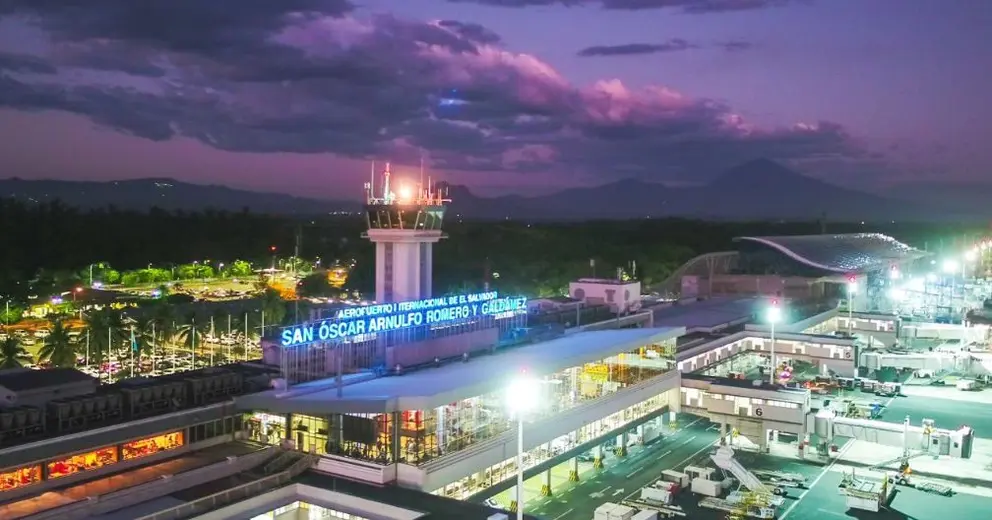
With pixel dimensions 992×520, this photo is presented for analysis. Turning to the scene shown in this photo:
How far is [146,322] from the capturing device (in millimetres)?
88188

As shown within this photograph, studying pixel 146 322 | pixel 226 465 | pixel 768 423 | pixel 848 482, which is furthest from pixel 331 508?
pixel 146 322

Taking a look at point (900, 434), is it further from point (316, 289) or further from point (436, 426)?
point (316, 289)

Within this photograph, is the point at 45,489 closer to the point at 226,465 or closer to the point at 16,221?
the point at 226,465

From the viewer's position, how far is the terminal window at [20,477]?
104 ft

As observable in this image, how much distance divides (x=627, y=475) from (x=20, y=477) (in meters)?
32.9

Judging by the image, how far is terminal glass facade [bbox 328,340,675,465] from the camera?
37.8m

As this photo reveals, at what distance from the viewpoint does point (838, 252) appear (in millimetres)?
147625

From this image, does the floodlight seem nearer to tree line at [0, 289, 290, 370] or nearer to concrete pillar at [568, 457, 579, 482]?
concrete pillar at [568, 457, 579, 482]

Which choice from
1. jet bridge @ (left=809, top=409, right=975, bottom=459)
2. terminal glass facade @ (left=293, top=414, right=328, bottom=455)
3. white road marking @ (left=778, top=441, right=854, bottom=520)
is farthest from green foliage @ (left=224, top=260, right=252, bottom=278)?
terminal glass facade @ (left=293, top=414, right=328, bottom=455)

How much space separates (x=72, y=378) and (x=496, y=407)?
68.3 ft

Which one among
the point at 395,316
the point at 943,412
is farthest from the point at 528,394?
the point at 943,412

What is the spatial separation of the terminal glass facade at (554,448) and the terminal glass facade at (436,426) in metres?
1.74

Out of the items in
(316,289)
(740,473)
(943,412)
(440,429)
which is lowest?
(943,412)

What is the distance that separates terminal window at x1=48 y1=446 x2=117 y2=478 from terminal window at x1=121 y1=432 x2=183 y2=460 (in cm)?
60
